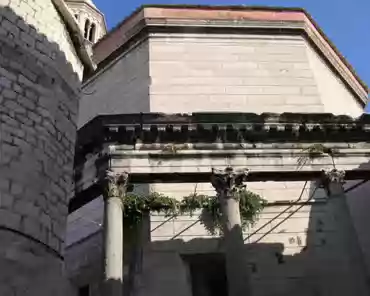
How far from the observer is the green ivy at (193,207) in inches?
468

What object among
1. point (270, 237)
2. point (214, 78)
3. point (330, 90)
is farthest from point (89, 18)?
point (270, 237)

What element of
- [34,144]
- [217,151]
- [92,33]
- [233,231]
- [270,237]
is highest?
[92,33]

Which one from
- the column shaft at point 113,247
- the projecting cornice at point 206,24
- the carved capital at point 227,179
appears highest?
the projecting cornice at point 206,24

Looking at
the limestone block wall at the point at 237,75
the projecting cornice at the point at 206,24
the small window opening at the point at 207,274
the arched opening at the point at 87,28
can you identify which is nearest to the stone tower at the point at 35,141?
the small window opening at the point at 207,274

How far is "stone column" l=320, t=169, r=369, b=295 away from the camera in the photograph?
9977 millimetres

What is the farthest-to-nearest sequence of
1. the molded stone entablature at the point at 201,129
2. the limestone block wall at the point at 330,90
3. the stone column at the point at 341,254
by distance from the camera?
the limestone block wall at the point at 330,90 < the molded stone entablature at the point at 201,129 < the stone column at the point at 341,254

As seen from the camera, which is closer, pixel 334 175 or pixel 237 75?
pixel 334 175

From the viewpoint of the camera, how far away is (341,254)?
12.0 metres

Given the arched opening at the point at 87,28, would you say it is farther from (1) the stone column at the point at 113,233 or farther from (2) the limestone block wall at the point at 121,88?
(1) the stone column at the point at 113,233

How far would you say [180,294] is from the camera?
1127 cm

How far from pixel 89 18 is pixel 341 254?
942 inches

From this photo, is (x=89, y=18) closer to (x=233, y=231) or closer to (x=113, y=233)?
(x=113, y=233)

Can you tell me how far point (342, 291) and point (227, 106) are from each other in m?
5.91

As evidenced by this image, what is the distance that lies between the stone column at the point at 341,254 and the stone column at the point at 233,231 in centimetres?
192
